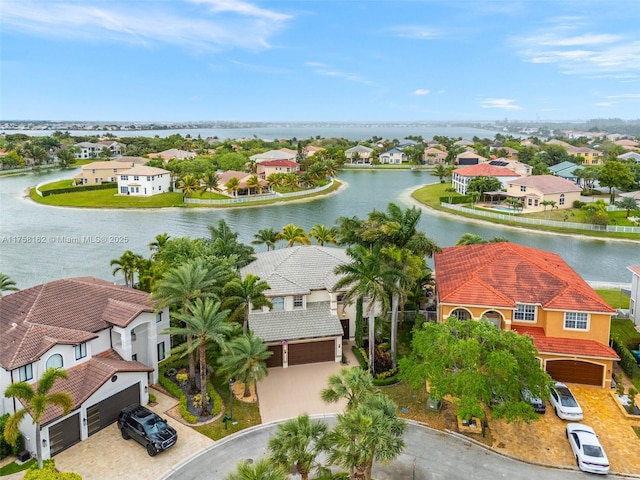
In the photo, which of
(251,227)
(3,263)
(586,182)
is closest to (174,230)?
(251,227)

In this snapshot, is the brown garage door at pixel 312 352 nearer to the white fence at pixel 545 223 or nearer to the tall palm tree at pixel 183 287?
the tall palm tree at pixel 183 287

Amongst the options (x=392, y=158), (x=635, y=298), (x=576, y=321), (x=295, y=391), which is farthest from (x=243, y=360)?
(x=392, y=158)

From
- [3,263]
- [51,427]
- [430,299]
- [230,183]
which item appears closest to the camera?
[51,427]

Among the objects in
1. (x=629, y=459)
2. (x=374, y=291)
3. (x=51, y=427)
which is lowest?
(x=629, y=459)

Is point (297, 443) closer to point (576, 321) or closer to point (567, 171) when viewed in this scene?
point (576, 321)

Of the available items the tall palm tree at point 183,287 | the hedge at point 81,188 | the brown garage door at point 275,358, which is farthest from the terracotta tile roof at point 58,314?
the hedge at point 81,188

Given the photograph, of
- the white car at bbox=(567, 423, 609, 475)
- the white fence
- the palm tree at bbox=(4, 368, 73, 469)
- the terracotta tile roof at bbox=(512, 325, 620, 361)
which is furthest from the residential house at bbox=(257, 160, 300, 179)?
the white car at bbox=(567, 423, 609, 475)

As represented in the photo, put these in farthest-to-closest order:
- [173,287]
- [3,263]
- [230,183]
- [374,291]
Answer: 1. [230,183]
2. [3,263]
3. [374,291]
4. [173,287]

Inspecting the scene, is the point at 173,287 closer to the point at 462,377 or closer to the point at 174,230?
the point at 462,377
